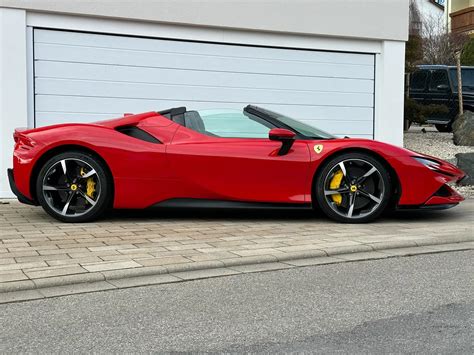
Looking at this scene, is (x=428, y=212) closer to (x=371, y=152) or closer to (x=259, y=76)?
(x=371, y=152)

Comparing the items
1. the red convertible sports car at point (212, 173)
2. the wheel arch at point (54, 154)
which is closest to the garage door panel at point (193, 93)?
the red convertible sports car at point (212, 173)

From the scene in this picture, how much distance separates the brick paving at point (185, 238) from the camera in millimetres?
4324

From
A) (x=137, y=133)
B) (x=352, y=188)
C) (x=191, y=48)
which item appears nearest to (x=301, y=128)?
(x=352, y=188)

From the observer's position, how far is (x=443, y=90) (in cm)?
1548

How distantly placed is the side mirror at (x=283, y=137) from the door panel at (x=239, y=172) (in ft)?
0.23

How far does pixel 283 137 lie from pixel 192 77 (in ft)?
11.5

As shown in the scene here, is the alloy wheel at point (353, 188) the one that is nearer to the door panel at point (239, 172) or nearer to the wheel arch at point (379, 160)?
the wheel arch at point (379, 160)

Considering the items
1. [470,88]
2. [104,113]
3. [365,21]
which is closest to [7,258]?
[104,113]

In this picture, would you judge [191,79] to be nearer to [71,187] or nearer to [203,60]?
[203,60]

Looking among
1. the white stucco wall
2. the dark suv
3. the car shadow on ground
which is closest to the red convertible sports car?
the car shadow on ground

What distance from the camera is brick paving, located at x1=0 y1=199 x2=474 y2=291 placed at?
4324 mm

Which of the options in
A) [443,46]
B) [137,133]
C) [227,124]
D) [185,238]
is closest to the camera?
[185,238]

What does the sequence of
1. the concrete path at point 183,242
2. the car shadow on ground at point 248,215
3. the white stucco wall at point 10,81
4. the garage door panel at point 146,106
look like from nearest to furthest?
the concrete path at point 183,242, the car shadow on ground at point 248,215, the white stucco wall at point 10,81, the garage door panel at point 146,106

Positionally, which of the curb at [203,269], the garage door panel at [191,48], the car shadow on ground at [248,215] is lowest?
the curb at [203,269]
